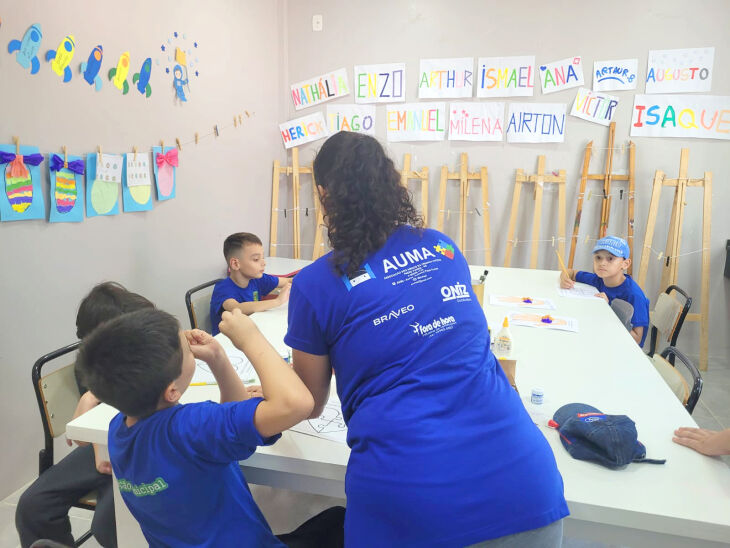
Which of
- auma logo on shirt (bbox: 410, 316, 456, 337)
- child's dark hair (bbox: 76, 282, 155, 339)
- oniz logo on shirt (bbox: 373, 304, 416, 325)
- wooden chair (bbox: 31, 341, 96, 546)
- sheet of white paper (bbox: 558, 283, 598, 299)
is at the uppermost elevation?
oniz logo on shirt (bbox: 373, 304, 416, 325)

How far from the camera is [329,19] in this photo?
12.1 ft

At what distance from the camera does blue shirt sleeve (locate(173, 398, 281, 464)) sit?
33.7 inches

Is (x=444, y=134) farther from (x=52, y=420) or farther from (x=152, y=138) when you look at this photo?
(x=52, y=420)

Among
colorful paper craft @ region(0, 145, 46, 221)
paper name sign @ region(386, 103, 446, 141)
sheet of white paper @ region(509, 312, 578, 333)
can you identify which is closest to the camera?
colorful paper craft @ region(0, 145, 46, 221)

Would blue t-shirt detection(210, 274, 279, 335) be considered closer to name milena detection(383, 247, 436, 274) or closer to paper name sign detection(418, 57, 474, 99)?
name milena detection(383, 247, 436, 274)

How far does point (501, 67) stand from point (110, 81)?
2515 mm

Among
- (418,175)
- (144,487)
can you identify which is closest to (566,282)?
(418,175)

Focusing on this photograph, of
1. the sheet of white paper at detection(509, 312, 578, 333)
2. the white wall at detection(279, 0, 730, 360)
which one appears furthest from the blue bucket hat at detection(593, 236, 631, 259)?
the white wall at detection(279, 0, 730, 360)

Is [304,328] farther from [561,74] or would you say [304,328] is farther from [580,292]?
[561,74]

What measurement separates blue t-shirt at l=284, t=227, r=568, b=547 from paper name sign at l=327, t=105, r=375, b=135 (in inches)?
118

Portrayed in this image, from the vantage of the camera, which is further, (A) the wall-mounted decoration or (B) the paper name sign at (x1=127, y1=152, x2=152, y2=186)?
(B) the paper name sign at (x1=127, y1=152, x2=152, y2=186)

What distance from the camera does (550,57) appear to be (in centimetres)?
338

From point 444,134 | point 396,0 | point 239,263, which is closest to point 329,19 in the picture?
point 396,0

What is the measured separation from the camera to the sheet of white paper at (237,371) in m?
1.46
